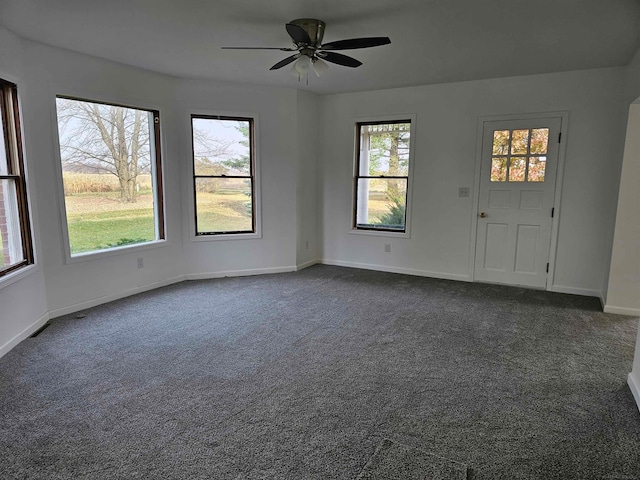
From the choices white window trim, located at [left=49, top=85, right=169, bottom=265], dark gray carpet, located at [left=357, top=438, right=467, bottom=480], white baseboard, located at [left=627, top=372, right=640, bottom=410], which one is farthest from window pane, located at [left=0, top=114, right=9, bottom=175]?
white baseboard, located at [left=627, top=372, right=640, bottom=410]

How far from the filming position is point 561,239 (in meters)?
4.54

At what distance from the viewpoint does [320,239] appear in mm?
6074

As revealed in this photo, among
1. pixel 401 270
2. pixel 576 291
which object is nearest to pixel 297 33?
pixel 401 270

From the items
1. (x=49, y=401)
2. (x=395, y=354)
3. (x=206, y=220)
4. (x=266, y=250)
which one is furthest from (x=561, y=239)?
(x=49, y=401)

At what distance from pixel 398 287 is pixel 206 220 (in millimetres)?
2586

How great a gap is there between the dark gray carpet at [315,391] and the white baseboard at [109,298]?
13 cm

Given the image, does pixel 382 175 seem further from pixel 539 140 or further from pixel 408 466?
Result: pixel 408 466

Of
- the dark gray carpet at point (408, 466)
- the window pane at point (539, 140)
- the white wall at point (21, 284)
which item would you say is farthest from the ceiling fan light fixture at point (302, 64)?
the window pane at point (539, 140)

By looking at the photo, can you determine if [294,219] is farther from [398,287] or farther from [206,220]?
[398,287]

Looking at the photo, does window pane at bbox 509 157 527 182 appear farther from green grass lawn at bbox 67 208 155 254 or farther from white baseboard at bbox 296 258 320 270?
green grass lawn at bbox 67 208 155 254

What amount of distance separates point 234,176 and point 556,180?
386cm

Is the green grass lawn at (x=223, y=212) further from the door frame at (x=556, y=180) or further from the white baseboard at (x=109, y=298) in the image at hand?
the door frame at (x=556, y=180)

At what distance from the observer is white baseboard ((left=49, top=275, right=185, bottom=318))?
3.81 metres

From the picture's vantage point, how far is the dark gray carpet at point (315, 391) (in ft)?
6.21
